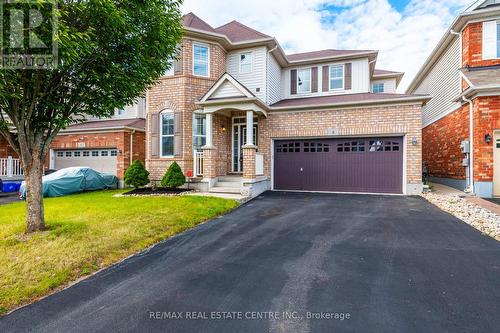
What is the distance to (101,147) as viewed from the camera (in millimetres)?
14094

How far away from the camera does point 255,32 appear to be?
12.7m

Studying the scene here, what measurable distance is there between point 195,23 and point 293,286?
12289mm

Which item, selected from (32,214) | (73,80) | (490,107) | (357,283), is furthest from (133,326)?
(490,107)

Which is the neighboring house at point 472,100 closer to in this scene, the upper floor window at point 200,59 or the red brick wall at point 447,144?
the red brick wall at point 447,144

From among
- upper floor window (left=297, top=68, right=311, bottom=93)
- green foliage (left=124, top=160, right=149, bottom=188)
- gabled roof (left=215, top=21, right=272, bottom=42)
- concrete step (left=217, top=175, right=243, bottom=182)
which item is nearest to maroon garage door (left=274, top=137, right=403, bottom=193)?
concrete step (left=217, top=175, right=243, bottom=182)

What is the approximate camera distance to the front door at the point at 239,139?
40.2 ft

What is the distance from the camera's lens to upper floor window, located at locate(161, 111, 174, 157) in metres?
11.6

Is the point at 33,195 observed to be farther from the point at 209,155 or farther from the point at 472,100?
the point at 472,100

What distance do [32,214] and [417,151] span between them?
12.0 m

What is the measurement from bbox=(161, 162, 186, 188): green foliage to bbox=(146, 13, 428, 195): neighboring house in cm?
52

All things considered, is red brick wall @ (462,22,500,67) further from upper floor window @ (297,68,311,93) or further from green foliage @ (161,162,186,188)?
green foliage @ (161,162,186,188)

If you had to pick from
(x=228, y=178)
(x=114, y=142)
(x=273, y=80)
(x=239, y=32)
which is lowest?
(x=228, y=178)

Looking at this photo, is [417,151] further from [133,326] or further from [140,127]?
[140,127]

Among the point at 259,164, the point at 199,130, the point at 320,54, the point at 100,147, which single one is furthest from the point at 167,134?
the point at 320,54
